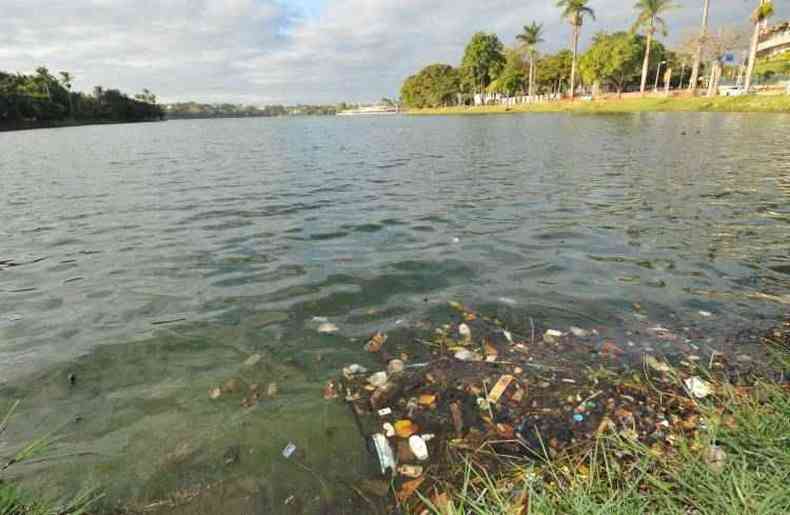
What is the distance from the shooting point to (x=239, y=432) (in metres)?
4.46

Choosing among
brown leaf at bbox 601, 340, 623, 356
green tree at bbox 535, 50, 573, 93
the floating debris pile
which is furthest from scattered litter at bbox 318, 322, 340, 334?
green tree at bbox 535, 50, 573, 93

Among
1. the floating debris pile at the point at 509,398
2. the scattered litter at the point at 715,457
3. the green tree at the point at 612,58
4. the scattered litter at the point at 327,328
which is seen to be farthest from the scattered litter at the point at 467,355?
the green tree at the point at 612,58

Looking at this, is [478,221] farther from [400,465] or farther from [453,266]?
[400,465]

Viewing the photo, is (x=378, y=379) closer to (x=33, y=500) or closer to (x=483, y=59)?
(x=33, y=500)

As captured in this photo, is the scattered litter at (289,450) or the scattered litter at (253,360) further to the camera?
the scattered litter at (253,360)

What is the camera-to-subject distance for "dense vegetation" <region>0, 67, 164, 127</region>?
384ft

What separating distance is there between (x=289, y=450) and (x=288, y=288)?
13.2 ft

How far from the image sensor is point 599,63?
4195 inches

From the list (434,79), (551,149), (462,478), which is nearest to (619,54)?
(551,149)

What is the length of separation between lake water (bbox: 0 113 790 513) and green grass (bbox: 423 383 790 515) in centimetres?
150

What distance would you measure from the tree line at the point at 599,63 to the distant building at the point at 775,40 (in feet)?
49.5

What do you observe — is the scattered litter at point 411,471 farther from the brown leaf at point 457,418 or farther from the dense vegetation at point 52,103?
the dense vegetation at point 52,103

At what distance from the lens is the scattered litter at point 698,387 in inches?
176

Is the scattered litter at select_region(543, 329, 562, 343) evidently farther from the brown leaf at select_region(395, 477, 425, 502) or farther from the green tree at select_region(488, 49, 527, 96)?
the green tree at select_region(488, 49, 527, 96)
